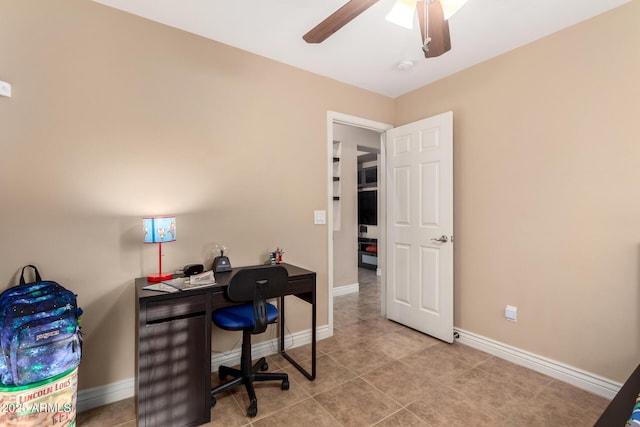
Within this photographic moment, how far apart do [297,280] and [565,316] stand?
6.52 ft

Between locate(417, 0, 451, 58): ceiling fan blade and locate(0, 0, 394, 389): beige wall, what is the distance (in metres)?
1.37

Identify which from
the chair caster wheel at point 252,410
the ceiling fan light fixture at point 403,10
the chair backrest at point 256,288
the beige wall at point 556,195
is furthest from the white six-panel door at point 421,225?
the chair caster wheel at point 252,410

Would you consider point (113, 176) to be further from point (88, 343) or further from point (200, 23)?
point (200, 23)

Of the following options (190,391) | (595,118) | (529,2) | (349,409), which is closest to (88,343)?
(190,391)

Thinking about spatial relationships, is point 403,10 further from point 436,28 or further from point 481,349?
point 481,349

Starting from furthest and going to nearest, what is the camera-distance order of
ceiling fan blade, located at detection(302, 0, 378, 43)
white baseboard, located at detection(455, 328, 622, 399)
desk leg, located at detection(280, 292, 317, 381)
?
desk leg, located at detection(280, 292, 317, 381), white baseboard, located at detection(455, 328, 622, 399), ceiling fan blade, located at detection(302, 0, 378, 43)

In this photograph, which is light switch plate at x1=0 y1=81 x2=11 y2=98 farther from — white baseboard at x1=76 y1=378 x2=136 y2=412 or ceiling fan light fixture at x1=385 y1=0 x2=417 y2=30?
ceiling fan light fixture at x1=385 y1=0 x2=417 y2=30

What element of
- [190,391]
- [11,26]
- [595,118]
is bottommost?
[190,391]

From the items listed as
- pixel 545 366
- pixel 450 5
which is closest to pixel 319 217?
pixel 450 5

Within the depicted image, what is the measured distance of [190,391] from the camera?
171 centimetres

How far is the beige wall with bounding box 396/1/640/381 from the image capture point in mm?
1926

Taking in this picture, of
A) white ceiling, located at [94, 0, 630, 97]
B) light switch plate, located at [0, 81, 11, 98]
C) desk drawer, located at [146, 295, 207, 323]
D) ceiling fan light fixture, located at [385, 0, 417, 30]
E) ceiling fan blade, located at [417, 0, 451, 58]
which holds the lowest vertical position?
desk drawer, located at [146, 295, 207, 323]

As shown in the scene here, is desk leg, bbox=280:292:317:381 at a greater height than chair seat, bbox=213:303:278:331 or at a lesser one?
lesser

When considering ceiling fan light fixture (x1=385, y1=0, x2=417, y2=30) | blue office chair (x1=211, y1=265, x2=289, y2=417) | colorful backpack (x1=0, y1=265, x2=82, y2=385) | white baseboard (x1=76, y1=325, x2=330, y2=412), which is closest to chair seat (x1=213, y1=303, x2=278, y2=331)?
blue office chair (x1=211, y1=265, x2=289, y2=417)
